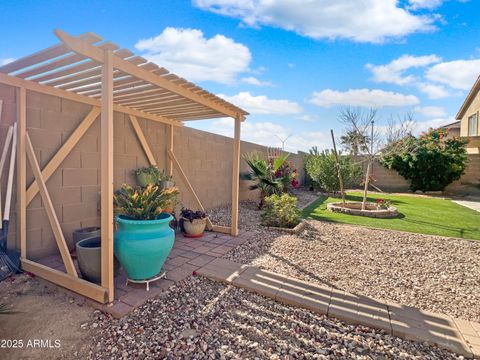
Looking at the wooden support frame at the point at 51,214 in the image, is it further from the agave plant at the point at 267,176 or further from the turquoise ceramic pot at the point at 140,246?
the agave plant at the point at 267,176

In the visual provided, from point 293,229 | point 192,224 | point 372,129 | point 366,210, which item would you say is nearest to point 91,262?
point 192,224

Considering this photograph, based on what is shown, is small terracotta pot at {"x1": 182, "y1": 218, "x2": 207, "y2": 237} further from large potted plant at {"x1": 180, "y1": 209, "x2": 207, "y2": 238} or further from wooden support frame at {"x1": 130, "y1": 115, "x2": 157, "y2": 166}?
wooden support frame at {"x1": 130, "y1": 115, "x2": 157, "y2": 166}

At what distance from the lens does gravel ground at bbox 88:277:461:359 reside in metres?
1.90

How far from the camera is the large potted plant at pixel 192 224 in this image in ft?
15.3

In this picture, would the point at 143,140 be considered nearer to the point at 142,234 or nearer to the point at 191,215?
the point at 191,215

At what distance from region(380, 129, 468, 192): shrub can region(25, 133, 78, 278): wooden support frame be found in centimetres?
1236

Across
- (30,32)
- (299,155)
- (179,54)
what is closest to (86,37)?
(30,32)

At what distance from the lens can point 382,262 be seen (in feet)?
12.4

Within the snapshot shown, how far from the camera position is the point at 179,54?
4805 millimetres

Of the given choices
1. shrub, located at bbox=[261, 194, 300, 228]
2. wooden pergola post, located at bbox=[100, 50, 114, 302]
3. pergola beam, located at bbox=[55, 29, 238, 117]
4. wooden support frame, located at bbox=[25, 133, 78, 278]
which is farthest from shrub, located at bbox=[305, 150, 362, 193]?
wooden support frame, located at bbox=[25, 133, 78, 278]

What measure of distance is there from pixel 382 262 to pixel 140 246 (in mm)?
3311

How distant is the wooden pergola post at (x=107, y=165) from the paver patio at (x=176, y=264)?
18 cm

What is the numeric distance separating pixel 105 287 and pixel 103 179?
3.38ft

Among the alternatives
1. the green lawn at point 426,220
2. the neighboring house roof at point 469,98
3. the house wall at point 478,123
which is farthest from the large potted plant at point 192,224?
the neighboring house roof at point 469,98
